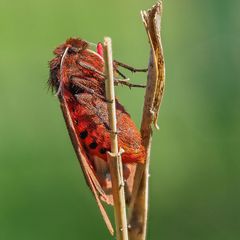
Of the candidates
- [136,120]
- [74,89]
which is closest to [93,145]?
[74,89]

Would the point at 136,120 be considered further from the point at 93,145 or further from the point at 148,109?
the point at 148,109

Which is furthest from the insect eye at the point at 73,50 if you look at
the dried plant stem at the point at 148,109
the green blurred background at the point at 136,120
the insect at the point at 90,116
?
the green blurred background at the point at 136,120

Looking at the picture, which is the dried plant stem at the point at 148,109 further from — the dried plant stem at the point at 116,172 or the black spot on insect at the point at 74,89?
the black spot on insect at the point at 74,89

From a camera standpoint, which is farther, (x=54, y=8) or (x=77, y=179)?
(x=54, y=8)

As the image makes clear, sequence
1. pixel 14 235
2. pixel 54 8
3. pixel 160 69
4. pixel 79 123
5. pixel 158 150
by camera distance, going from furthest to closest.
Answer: pixel 54 8, pixel 158 150, pixel 14 235, pixel 79 123, pixel 160 69

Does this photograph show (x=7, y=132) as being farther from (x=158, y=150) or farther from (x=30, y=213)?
(x=158, y=150)

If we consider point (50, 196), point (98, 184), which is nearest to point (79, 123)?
point (98, 184)
